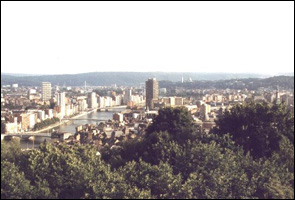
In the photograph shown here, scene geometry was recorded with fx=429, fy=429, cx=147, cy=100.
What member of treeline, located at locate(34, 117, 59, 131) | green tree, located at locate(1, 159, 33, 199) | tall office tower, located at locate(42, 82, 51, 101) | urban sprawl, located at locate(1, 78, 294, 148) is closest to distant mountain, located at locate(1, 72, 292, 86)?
urban sprawl, located at locate(1, 78, 294, 148)

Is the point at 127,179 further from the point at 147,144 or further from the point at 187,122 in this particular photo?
the point at 187,122

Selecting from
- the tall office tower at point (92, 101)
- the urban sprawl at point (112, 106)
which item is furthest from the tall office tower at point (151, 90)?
the tall office tower at point (92, 101)

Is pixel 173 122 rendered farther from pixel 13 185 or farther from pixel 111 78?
pixel 111 78

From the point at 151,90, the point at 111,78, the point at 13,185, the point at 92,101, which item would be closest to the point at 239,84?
the point at 151,90

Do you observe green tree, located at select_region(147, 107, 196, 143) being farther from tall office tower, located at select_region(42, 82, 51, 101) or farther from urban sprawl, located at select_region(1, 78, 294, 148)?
tall office tower, located at select_region(42, 82, 51, 101)

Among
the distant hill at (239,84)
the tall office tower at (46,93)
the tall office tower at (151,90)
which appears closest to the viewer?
the tall office tower at (151,90)

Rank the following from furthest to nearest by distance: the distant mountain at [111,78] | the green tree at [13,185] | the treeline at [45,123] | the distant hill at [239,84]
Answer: the distant mountain at [111,78] < the distant hill at [239,84] < the treeline at [45,123] < the green tree at [13,185]

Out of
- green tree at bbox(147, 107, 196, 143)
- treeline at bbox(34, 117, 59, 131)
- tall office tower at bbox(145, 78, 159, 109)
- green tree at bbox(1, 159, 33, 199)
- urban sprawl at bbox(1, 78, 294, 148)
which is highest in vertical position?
green tree at bbox(147, 107, 196, 143)

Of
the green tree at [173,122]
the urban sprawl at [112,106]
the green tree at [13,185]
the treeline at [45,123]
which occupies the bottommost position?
the treeline at [45,123]

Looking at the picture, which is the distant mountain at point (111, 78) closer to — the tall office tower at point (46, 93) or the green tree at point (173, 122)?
the tall office tower at point (46, 93)
